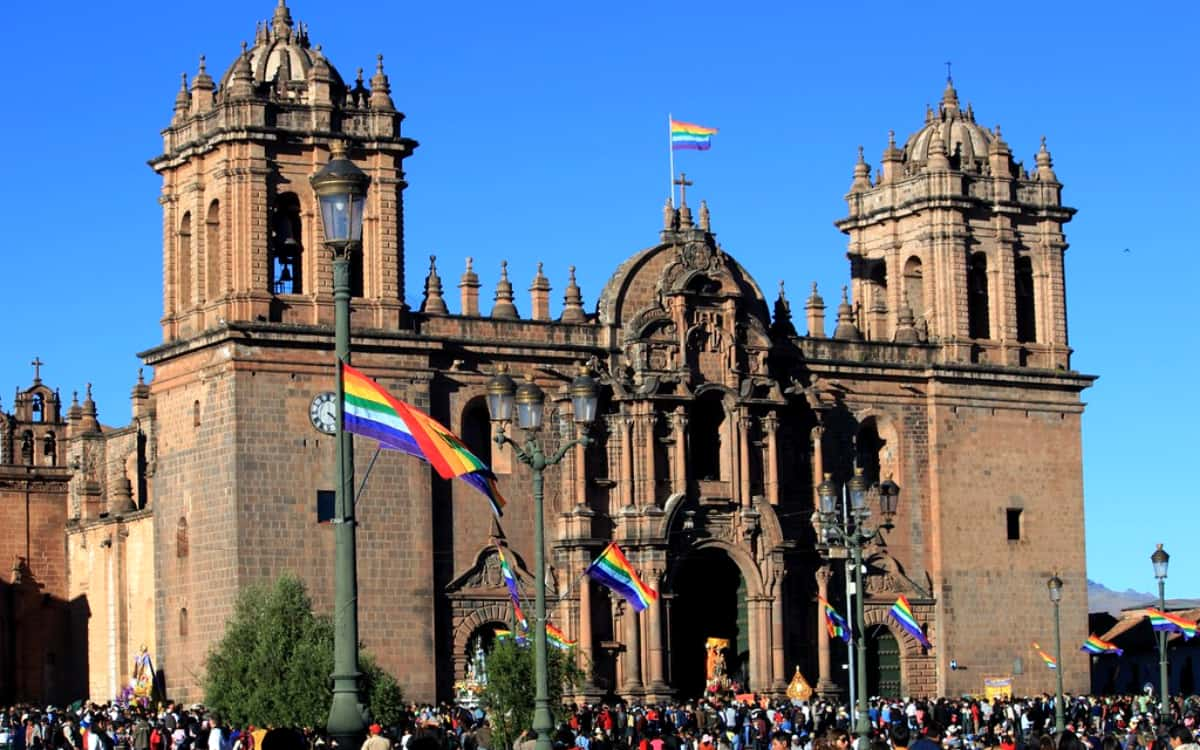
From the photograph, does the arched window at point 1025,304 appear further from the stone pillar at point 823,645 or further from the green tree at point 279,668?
the green tree at point 279,668

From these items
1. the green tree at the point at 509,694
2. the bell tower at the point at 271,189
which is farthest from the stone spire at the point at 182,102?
the green tree at the point at 509,694

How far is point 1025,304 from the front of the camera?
212 feet

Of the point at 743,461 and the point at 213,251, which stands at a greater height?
the point at 213,251

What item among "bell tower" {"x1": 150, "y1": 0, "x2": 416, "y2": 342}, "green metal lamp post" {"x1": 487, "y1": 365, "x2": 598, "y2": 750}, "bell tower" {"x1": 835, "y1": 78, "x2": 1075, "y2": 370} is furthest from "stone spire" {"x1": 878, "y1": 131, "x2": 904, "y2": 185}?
"green metal lamp post" {"x1": 487, "y1": 365, "x2": 598, "y2": 750}

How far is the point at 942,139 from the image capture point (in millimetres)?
63844

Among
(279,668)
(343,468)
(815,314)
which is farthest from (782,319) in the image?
(343,468)

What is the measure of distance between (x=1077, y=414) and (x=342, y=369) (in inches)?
1750

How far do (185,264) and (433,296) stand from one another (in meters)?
5.55

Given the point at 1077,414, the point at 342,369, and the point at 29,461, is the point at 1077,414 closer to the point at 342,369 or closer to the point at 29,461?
the point at 29,461

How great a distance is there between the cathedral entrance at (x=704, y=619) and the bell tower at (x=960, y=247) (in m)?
8.16

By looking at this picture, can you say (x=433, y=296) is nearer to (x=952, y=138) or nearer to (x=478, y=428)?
(x=478, y=428)

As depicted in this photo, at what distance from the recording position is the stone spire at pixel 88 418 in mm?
70062

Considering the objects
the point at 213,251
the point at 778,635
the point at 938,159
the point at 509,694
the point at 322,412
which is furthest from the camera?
the point at 938,159

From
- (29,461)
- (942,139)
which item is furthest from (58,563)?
(942,139)
